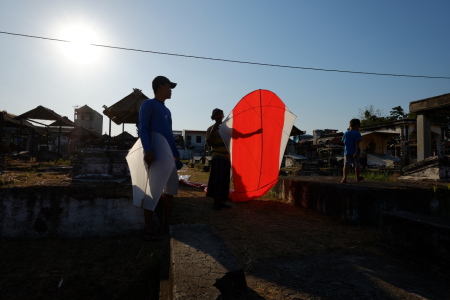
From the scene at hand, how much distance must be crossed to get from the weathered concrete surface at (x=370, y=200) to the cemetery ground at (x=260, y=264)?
0.58 feet

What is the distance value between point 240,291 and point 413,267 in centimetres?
136

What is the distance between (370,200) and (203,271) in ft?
8.89

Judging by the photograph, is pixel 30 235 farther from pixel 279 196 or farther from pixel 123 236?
pixel 279 196

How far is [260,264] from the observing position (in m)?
1.94

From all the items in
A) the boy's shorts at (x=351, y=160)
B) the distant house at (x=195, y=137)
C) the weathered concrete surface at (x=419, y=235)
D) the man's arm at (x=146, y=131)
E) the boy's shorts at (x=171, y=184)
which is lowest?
the weathered concrete surface at (x=419, y=235)

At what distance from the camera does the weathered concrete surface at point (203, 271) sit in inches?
50.9

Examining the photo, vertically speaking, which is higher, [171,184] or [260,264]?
[171,184]

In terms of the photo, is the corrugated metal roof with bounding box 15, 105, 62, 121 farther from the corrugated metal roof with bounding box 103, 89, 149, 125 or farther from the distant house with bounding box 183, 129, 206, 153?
the distant house with bounding box 183, 129, 206, 153

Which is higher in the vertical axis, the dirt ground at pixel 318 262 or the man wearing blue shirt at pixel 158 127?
the man wearing blue shirt at pixel 158 127

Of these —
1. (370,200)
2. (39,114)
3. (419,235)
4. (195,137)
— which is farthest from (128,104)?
(195,137)

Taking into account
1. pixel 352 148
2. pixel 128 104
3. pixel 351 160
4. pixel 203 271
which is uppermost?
pixel 128 104

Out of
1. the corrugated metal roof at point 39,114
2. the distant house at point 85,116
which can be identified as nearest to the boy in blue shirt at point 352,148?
the corrugated metal roof at point 39,114

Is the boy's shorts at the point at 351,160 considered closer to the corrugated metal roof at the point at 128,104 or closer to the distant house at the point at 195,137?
the corrugated metal roof at the point at 128,104

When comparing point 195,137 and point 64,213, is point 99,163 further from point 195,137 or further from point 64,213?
point 195,137
